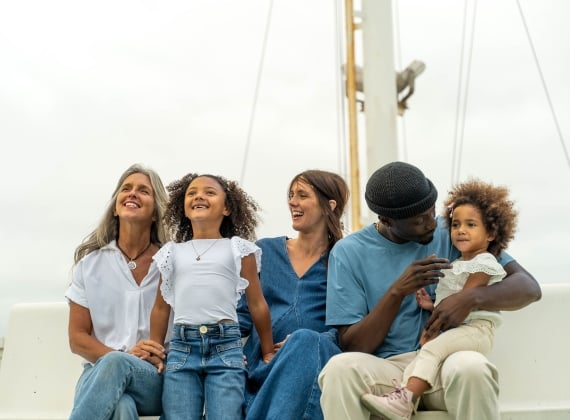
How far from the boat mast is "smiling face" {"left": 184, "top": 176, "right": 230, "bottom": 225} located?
1.94 meters

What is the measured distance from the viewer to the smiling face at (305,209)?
337 cm

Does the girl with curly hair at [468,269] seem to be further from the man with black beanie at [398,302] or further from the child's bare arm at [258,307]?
the child's bare arm at [258,307]

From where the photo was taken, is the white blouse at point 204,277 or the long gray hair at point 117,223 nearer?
the white blouse at point 204,277

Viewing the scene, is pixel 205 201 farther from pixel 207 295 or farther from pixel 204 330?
pixel 204 330

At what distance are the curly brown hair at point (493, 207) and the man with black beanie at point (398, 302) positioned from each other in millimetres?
91

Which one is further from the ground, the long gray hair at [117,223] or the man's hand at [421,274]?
the long gray hair at [117,223]

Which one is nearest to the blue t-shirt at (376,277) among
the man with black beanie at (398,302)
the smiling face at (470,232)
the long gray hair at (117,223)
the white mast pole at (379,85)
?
the man with black beanie at (398,302)

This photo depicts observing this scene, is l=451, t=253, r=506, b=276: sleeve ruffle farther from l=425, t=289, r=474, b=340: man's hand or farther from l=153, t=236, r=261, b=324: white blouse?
l=153, t=236, r=261, b=324: white blouse

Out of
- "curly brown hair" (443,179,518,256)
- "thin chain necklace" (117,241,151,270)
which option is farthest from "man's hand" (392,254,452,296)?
"thin chain necklace" (117,241,151,270)

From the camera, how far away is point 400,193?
282cm

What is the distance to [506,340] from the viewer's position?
3.38 meters

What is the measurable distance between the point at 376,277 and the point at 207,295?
67 centimetres

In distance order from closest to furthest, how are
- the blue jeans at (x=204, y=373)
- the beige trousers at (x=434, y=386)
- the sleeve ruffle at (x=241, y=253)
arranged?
the beige trousers at (x=434, y=386)
the blue jeans at (x=204, y=373)
the sleeve ruffle at (x=241, y=253)

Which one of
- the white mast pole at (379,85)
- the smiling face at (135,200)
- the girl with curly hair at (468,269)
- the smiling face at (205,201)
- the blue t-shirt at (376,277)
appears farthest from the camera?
the white mast pole at (379,85)
